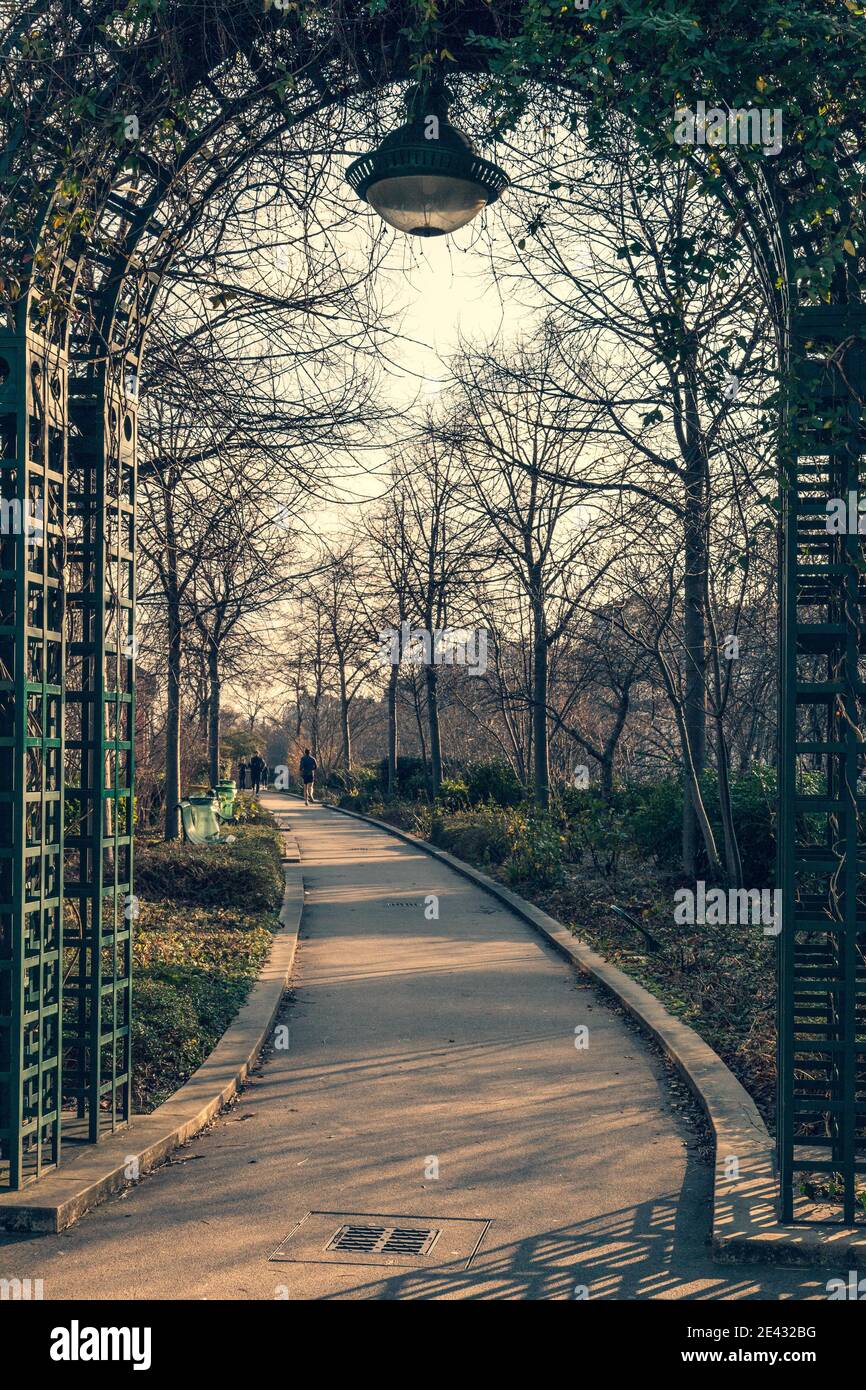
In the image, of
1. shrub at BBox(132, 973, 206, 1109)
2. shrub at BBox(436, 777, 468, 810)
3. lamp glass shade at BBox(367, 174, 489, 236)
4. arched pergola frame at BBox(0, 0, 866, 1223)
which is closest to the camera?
arched pergola frame at BBox(0, 0, 866, 1223)

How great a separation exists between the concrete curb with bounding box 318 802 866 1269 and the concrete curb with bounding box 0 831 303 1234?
252 cm

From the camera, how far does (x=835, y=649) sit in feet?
16.8

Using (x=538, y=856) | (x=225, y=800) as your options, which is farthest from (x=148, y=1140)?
(x=225, y=800)

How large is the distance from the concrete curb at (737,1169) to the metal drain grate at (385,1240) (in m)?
1.10

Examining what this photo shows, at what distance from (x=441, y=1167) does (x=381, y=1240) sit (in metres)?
0.94

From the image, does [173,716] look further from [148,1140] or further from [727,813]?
[148,1140]

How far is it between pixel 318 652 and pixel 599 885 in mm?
30697

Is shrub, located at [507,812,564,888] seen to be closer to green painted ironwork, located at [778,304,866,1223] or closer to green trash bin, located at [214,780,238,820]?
green trash bin, located at [214,780,238,820]

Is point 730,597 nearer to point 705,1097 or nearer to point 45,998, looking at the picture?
point 705,1097

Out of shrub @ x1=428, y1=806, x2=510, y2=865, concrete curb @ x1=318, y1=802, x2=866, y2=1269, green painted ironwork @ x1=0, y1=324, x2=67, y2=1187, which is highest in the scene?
green painted ironwork @ x1=0, y1=324, x2=67, y2=1187

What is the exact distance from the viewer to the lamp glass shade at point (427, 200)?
220 inches

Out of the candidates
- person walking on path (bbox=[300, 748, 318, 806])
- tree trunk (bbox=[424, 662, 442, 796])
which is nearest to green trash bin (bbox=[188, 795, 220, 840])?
tree trunk (bbox=[424, 662, 442, 796])

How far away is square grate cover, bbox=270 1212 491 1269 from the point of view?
14.9ft
